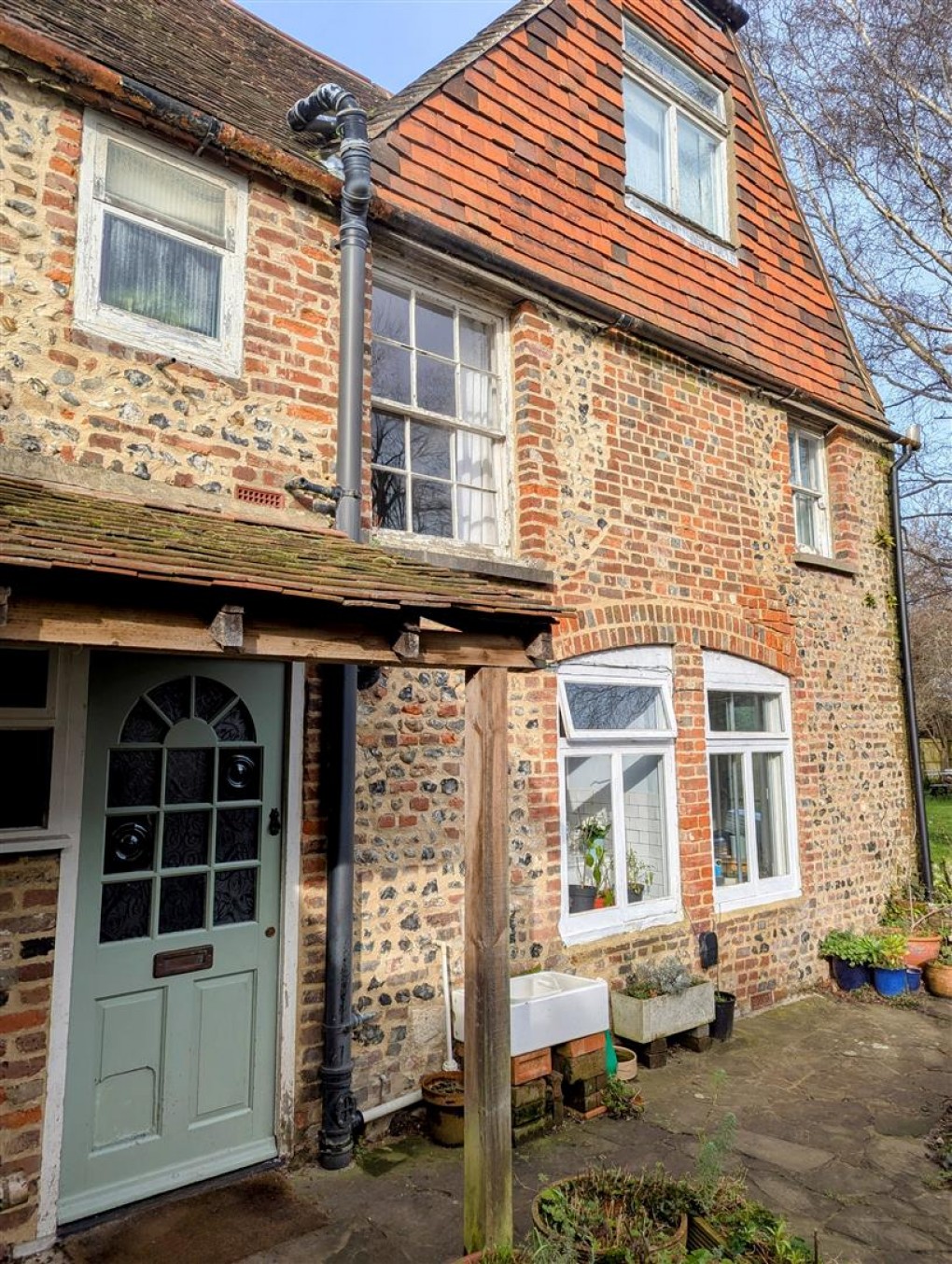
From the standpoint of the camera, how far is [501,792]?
378 centimetres

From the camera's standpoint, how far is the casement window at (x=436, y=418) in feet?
19.0

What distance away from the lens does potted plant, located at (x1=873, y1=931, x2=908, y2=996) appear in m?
7.86

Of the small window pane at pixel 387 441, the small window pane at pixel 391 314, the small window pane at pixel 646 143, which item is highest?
the small window pane at pixel 646 143

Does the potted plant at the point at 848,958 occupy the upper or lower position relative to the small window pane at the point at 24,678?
lower

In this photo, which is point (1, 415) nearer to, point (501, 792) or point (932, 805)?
point (501, 792)

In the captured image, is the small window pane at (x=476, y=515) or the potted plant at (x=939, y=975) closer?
the small window pane at (x=476, y=515)

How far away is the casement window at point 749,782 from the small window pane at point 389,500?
3.14 metres

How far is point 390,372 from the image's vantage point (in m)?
5.88

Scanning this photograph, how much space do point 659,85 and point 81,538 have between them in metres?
7.89

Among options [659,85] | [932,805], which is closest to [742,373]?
[659,85]

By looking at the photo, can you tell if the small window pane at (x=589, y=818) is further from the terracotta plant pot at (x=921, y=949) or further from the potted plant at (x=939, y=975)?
the potted plant at (x=939, y=975)

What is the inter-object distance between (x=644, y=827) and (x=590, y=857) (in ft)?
2.18

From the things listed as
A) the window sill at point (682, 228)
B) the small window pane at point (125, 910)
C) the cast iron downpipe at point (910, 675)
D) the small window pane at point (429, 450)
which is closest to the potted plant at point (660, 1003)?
the small window pane at point (125, 910)

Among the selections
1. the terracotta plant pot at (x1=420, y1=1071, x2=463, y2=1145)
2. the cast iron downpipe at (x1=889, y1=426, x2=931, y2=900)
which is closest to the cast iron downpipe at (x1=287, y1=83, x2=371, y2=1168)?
the terracotta plant pot at (x1=420, y1=1071, x2=463, y2=1145)
